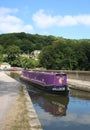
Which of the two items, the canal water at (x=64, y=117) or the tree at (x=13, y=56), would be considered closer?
the canal water at (x=64, y=117)

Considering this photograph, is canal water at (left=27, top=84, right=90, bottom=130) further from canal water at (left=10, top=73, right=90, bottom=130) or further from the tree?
the tree

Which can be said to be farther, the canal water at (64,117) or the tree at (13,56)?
the tree at (13,56)

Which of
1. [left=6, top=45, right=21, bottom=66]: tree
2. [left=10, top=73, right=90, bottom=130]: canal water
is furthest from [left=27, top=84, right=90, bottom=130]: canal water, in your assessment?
[left=6, top=45, right=21, bottom=66]: tree

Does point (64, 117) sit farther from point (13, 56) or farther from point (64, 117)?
point (13, 56)

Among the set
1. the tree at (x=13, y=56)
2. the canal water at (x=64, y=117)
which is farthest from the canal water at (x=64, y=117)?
the tree at (x=13, y=56)

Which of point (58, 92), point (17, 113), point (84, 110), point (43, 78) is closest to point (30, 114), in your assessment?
point (17, 113)

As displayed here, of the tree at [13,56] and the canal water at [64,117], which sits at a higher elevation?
the tree at [13,56]

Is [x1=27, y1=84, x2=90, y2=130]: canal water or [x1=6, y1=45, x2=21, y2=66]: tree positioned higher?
[x1=6, y1=45, x2=21, y2=66]: tree

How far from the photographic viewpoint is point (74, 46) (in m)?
96.8

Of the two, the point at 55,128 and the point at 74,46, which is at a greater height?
the point at 74,46

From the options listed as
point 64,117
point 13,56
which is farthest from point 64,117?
point 13,56

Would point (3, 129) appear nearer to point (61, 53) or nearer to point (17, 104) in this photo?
point (17, 104)

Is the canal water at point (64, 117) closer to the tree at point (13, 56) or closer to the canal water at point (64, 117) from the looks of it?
the canal water at point (64, 117)

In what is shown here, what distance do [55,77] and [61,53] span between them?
58908 mm
